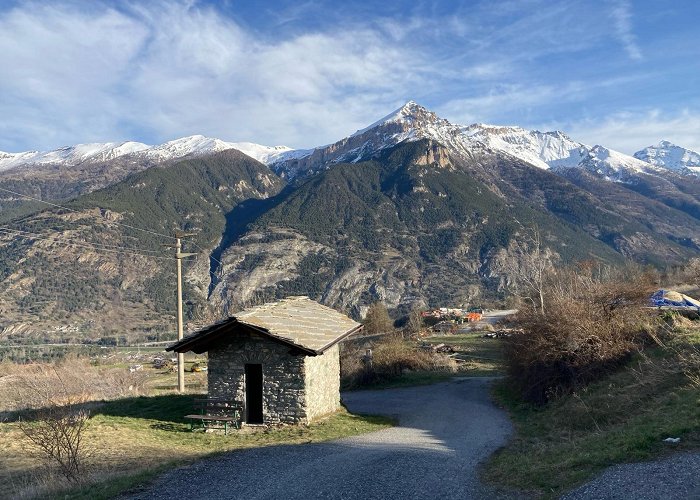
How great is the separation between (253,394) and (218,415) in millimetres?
2132

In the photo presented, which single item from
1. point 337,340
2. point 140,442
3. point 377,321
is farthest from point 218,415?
point 377,321

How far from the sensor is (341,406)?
22.9 m

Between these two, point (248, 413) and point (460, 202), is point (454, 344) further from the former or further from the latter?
point (460, 202)

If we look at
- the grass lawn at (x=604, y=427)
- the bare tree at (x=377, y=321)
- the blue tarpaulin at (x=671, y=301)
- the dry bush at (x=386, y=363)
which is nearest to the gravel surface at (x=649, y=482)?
the grass lawn at (x=604, y=427)

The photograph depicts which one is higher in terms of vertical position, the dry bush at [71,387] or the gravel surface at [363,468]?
the dry bush at [71,387]

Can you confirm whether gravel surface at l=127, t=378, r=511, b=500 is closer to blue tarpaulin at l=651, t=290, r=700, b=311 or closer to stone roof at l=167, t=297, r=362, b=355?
stone roof at l=167, t=297, r=362, b=355

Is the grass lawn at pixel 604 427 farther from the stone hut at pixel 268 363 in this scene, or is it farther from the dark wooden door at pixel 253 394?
the dark wooden door at pixel 253 394

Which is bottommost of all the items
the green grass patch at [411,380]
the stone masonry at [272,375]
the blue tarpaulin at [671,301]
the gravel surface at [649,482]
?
the green grass patch at [411,380]

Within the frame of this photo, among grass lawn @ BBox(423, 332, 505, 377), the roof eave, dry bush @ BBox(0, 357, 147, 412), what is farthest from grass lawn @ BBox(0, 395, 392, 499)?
grass lawn @ BBox(423, 332, 505, 377)

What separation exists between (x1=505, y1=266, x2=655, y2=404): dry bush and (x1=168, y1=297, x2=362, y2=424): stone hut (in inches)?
320

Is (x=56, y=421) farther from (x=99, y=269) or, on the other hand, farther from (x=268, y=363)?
(x=99, y=269)

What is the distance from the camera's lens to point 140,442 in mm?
16375

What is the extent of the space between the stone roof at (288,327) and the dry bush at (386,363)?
31.7ft

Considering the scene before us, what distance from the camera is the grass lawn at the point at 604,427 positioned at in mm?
10352
